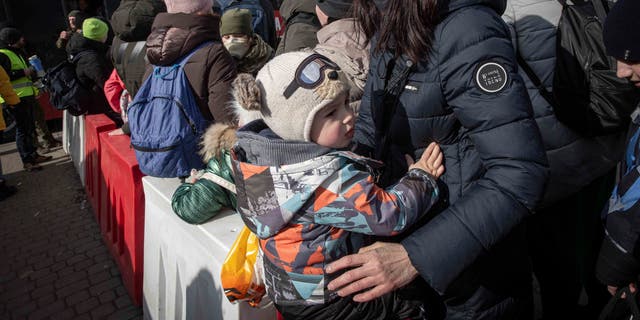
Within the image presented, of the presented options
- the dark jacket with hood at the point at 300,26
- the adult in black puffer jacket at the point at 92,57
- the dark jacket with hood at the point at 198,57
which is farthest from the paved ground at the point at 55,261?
the dark jacket with hood at the point at 300,26

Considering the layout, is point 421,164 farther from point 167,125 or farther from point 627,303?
point 167,125

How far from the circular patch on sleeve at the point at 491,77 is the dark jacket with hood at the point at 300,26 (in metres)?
2.45

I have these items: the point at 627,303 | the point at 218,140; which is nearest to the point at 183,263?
the point at 218,140

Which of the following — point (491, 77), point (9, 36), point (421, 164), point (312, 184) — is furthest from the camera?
point (9, 36)

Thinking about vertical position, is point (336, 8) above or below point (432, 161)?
above

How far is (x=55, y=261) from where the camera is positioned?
438 cm

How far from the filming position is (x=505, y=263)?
155 centimetres

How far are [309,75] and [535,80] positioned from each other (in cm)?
110

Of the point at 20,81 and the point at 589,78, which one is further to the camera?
the point at 20,81

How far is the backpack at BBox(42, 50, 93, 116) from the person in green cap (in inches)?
113

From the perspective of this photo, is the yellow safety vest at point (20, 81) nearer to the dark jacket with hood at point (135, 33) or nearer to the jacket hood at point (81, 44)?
the jacket hood at point (81, 44)

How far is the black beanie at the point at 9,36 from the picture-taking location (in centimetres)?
717

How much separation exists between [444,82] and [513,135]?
0.84 feet

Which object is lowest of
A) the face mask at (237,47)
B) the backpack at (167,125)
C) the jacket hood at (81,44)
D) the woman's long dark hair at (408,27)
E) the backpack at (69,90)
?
the backpack at (69,90)
